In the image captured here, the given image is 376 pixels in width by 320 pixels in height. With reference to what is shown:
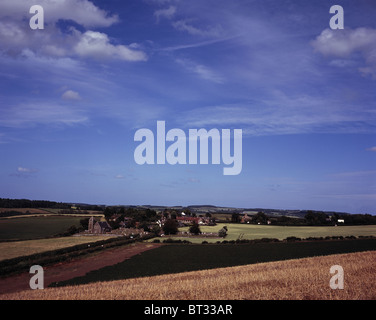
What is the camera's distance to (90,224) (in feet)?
314

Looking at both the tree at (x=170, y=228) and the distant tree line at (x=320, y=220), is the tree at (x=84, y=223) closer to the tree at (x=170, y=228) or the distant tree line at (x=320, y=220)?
the tree at (x=170, y=228)

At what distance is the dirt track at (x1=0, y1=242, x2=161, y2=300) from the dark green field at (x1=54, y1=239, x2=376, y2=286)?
1.91m

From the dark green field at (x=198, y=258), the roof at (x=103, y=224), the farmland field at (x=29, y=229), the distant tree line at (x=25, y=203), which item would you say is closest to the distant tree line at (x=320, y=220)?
the dark green field at (x=198, y=258)

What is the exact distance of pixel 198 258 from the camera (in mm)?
47719

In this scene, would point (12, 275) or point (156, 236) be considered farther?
point (156, 236)

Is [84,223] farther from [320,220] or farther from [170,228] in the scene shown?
[320,220]

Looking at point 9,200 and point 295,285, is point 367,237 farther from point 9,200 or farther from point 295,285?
point 9,200

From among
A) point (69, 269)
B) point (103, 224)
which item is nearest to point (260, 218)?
point (103, 224)

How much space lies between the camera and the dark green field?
117ft

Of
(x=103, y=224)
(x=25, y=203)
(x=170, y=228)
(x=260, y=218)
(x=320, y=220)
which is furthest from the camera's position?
(x=25, y=203)

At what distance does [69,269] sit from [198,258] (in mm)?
18029

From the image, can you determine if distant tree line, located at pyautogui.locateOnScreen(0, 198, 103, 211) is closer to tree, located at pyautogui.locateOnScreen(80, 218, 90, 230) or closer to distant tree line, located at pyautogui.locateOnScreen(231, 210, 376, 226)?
tree, located at pyautogui.locateOnScreen(80, 218, 90, 230)
